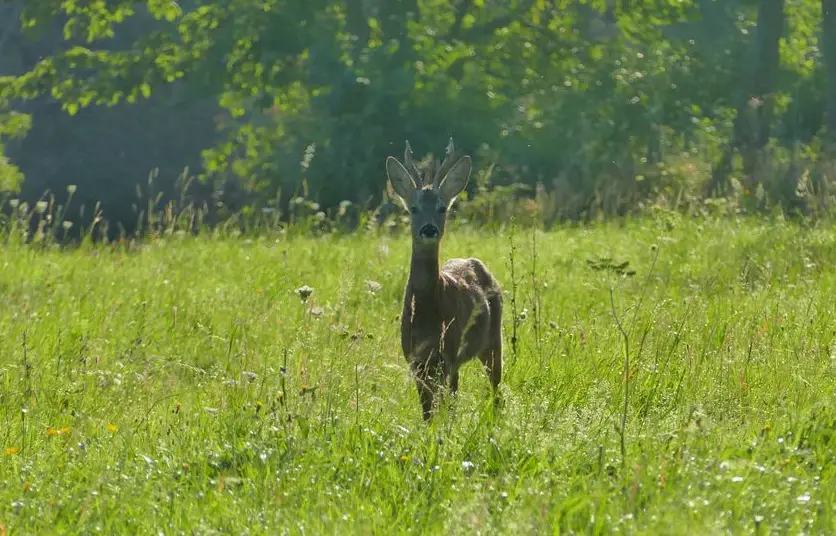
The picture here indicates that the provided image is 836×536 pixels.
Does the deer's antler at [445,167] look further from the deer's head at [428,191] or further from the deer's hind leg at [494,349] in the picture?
the deer's hind leg at [494,349]

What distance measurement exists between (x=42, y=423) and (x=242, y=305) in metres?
3.24

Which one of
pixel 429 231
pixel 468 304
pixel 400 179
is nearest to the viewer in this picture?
pixel 429 231

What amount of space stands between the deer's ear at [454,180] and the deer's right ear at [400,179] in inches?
7.4

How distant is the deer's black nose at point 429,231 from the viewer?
23.3 ft

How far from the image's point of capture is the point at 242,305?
9320mm

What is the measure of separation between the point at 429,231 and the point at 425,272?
9.6 inches

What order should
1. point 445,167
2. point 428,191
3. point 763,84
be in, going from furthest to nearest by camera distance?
point 763,84
point 445,167
point 428,191

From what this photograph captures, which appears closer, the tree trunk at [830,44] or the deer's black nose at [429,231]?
the deer's black nose at [429,231]

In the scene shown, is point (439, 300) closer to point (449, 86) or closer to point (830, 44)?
point (449, 86)

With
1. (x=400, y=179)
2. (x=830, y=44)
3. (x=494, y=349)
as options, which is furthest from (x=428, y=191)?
(x=830, y=44)

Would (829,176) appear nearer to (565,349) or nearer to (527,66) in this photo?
(527,66)

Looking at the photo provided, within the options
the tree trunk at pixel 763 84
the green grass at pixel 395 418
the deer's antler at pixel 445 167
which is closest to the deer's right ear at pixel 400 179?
the deer's antler at pixel 445 167

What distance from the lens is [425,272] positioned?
276 inches

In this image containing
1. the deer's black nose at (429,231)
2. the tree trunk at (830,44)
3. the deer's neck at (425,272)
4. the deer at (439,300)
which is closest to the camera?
the deer at (439,300)
